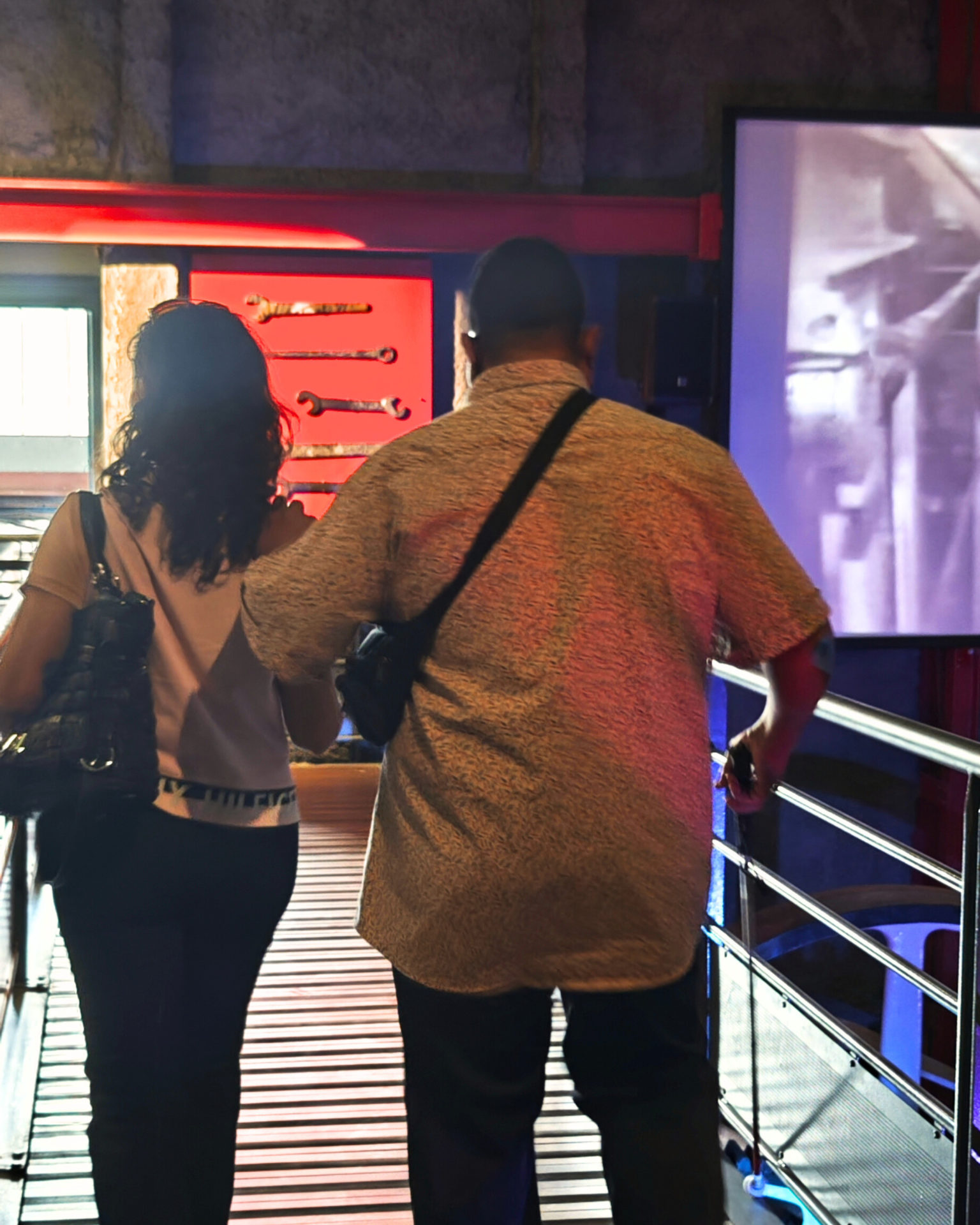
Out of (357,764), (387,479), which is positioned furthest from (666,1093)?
(357,764)

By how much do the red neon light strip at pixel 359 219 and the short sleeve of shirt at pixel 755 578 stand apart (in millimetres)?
4778

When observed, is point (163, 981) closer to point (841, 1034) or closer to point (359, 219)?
point (841, 1034)

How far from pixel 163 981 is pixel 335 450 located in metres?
4.76

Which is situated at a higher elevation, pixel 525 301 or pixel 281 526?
pixel 525 301

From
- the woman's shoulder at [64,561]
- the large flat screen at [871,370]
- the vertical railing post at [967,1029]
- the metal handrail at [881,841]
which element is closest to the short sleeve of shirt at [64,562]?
the woman's shoulder at [64,561]

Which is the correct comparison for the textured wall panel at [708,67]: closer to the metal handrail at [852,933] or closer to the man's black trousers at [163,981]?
the metal handrail at [852,933]

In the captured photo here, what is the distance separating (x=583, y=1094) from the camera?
1.31 m

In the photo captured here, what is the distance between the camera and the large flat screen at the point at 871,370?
604 centimetres

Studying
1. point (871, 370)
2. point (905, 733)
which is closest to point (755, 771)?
point (905, 733)

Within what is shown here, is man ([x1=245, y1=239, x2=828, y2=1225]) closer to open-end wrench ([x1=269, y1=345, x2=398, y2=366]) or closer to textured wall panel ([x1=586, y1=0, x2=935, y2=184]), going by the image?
open-end wrench ([x1=269, y1=345, x2=398, y2=366])

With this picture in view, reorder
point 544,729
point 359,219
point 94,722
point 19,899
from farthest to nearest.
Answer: point 359,219 → point 19,899 → point 94,722 → point 544,729

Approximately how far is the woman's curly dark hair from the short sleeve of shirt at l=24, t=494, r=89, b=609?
66 millimetres

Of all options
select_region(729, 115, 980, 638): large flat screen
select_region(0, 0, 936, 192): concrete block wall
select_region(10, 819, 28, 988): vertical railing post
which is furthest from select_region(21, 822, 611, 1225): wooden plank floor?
select_region(0, 0, 936, 192): concrete block wall

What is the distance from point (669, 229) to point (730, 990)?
4.21 meters
